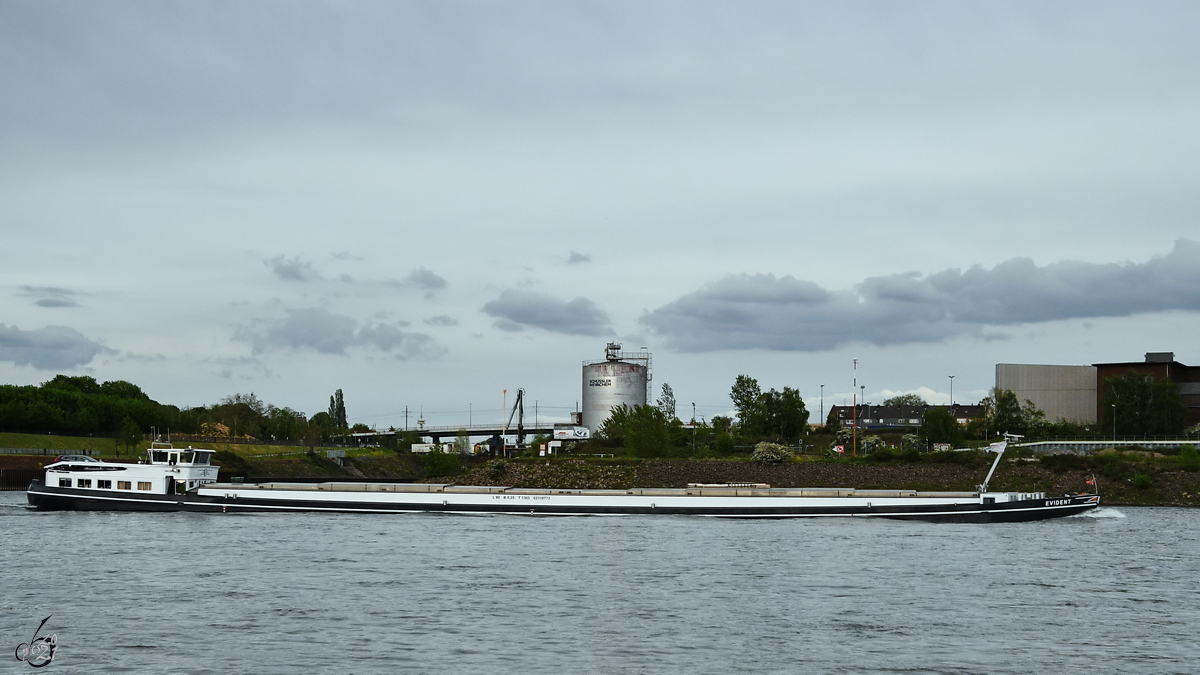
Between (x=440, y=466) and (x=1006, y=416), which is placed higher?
(x=1006, y=416)

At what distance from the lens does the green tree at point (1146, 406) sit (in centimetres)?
15900

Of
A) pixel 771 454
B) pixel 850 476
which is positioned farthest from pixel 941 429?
pixel 850 476

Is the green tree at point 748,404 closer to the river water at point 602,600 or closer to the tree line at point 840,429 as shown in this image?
the tree line at point 840,429

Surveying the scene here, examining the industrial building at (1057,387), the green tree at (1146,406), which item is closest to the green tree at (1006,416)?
the industrial building at (1057,387)

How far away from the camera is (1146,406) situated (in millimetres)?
160375

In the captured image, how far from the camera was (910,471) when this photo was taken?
122 meters

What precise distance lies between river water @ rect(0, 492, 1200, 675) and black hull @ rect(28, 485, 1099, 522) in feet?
39.6

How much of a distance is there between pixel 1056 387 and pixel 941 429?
141 ft

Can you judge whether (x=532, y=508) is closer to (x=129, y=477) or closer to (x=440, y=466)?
(x=129, y=477)

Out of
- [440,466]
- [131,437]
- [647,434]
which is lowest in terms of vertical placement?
[440,466]

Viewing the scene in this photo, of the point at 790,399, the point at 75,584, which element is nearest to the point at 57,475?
the point at 75,584

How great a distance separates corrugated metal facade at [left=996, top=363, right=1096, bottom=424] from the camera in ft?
617

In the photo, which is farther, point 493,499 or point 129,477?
point 129,477

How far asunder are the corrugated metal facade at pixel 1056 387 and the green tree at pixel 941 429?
32.4 m
